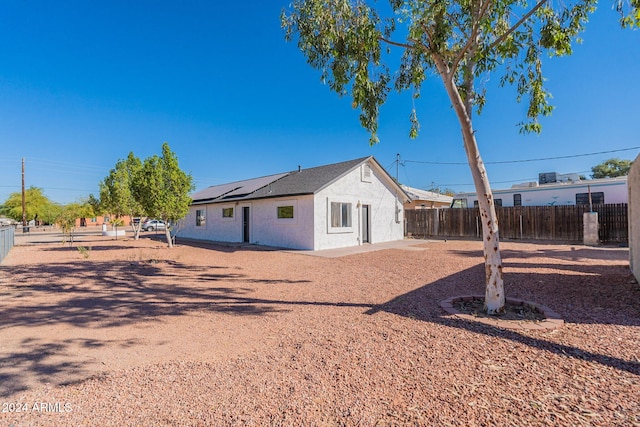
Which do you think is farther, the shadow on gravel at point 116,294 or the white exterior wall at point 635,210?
the white exterior wall at point 635,210

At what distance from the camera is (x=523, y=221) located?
701 inches

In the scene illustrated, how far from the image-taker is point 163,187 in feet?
49.0

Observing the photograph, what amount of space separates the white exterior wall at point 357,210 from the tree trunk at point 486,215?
9.49 meters

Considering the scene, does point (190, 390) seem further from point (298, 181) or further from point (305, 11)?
point (298, 181)

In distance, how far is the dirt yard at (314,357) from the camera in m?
2.54

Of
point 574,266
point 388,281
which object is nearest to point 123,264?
point 388,281

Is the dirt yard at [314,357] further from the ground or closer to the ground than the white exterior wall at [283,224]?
closer to the ground

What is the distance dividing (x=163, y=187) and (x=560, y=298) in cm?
1520

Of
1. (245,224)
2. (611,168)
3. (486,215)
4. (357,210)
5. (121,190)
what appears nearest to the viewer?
(486,215)

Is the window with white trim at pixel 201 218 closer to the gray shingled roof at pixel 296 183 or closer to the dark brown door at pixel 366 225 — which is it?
the gray shingled roof at pixel 296 183

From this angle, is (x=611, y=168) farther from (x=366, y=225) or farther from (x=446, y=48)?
(x=446, y=48)

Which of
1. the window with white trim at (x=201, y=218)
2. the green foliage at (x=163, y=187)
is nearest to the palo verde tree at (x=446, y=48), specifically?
the green foliage at (x=163, y=187)

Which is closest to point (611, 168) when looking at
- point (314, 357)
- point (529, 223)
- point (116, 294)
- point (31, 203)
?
point (529, 223)

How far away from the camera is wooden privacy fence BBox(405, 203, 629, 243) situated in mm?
15336
